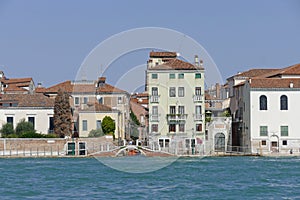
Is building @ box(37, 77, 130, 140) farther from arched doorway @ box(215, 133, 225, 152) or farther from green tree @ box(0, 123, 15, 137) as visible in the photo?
arched doorway @ box(215, 133, 225, 152)

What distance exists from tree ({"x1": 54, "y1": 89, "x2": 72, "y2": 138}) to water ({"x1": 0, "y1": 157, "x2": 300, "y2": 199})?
1160cm

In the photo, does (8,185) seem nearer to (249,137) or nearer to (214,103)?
(249,137)

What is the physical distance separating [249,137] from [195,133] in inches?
128

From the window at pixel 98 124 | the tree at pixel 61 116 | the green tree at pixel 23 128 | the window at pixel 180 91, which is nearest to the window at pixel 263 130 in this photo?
the window at pixel 180 91

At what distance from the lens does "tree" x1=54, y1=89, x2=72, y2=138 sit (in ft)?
139

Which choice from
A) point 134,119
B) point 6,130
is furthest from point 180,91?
point 134,119

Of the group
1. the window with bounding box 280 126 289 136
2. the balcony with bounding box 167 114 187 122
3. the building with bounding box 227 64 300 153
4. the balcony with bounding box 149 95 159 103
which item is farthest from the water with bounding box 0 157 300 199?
the balcony with bounding box 149 95 159 103

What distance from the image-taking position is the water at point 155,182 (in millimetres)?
19422

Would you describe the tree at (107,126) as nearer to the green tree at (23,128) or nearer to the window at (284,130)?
the green tree at (23,128)

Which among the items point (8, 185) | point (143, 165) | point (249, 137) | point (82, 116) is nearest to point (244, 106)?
point (249, 137)

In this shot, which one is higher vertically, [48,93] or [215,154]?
[48,93]

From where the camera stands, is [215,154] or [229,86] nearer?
[215,154]

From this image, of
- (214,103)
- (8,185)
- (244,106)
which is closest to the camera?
Result: (8,185)

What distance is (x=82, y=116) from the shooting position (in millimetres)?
44031
